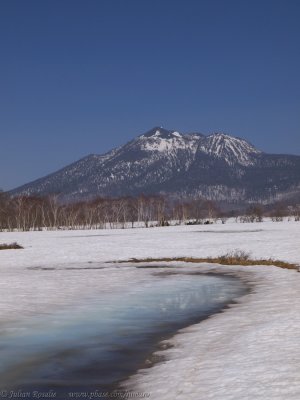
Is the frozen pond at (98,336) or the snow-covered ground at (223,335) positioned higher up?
the snow-covered ground at (223,335)

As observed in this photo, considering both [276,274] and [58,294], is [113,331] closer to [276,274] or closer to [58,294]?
[58,294]

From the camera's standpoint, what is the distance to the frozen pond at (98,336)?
813 centimetres

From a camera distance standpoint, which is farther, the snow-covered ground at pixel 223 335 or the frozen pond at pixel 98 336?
the frozen pond at pixel 98 336

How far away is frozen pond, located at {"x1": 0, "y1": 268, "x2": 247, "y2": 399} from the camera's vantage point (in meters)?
8.13

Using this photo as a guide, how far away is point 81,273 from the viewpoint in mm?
24953

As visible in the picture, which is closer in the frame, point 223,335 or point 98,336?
point 223,335

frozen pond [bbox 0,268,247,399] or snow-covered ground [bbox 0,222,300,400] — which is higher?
snow-covered ground [bbox 0,222,300,400]

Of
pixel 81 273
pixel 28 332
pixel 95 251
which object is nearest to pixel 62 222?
pixel 95 251

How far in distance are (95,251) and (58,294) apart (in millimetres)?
Result: 21854

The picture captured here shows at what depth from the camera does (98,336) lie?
11.2 meters

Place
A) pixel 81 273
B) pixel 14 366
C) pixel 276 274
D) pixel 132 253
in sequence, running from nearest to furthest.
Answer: pixel 14 366, pixel 276 274, pixel 81 273, pixel 132 253

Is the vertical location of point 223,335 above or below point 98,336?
above

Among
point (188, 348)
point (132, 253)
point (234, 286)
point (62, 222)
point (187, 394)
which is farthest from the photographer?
point (62, 222)

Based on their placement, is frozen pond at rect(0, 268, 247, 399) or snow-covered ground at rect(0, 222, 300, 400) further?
frozen pond at rect(0, 268, 247, 399)
